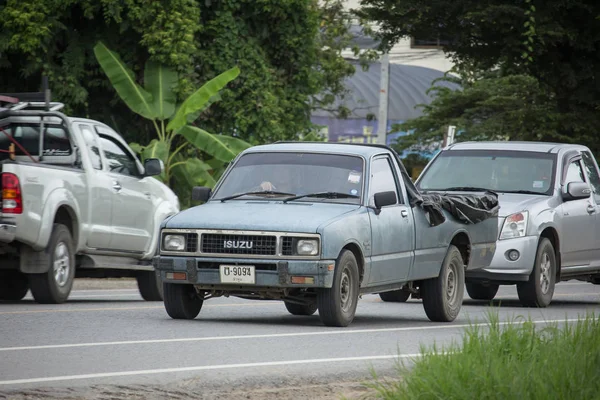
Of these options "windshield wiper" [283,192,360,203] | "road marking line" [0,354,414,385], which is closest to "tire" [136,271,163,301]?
"windshield wiper" [283,192,360,203]

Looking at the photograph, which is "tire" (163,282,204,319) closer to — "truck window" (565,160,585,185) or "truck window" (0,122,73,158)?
"truck window" (0,122,73,158)

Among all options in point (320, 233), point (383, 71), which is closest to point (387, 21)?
point (383, 71)

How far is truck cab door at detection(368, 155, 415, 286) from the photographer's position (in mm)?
12688

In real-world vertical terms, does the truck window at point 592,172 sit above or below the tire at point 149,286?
above

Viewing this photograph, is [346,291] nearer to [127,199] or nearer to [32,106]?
[127,199]

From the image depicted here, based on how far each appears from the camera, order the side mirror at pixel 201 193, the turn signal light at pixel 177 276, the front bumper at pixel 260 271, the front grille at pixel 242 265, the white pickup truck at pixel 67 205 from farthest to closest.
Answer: the white pickup truck at pixel 67 205 → the side mirror at pixel 201 193 → the turn signal light at pixel 177 276 → the front grille at pixel 242 265 → the front bumper at pixel 260 271

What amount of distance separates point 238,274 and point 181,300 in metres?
0.96

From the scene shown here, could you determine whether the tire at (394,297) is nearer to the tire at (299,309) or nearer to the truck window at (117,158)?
the tire at (299,309)

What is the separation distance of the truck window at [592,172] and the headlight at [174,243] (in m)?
7.91

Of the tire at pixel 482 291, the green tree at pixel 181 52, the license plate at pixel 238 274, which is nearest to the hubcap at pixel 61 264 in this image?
the license plate at pixel 238 274

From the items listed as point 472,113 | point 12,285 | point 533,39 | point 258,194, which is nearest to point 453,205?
point 258,194

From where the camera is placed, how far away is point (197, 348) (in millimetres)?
10320

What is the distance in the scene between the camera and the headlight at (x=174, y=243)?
477 inches

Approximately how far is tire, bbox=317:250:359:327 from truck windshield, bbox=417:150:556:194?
5.19 metres
